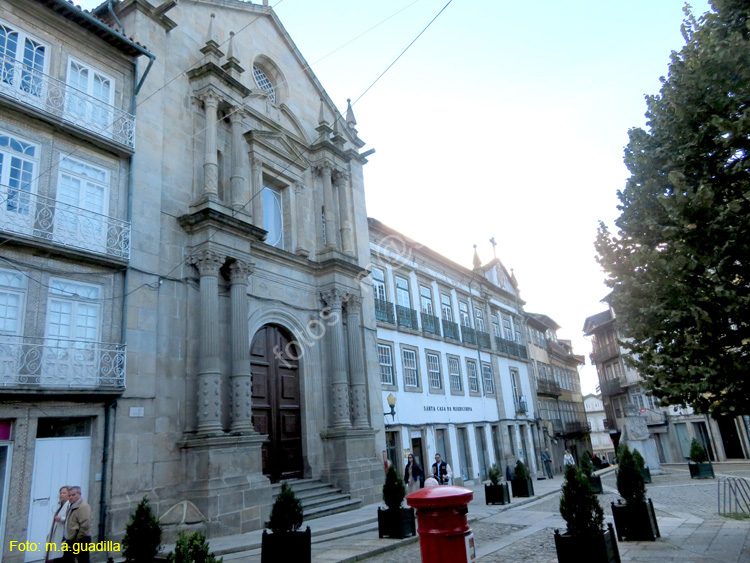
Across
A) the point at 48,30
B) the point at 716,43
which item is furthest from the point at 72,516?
the point at 716,43

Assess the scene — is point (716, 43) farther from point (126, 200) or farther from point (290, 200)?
point (290, 200)

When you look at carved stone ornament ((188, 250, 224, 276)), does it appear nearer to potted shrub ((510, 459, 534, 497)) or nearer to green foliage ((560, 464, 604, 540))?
green foliage ((560, 464, 604, 540))

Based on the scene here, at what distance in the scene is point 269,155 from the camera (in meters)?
16.7

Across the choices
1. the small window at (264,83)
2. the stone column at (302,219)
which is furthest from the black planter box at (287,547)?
the small window at (264,83)

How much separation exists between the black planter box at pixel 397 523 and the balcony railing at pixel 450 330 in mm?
16702

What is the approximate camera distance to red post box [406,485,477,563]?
15.3 feet

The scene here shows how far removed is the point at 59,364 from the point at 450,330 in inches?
799

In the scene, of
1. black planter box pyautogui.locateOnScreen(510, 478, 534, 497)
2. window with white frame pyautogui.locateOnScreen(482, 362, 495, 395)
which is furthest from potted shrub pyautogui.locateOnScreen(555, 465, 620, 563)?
window with white frame pyautogui.locateOnScreen(482, 362, 495, 395)

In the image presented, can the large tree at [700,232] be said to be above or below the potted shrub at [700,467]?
above

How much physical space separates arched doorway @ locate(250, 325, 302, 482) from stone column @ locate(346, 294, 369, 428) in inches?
70.3

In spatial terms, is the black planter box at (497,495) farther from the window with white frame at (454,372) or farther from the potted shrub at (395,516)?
the window with white frame at (454,372)

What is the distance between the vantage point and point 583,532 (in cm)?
728

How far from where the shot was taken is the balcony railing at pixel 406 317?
2364cm

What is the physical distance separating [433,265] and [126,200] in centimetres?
1796
